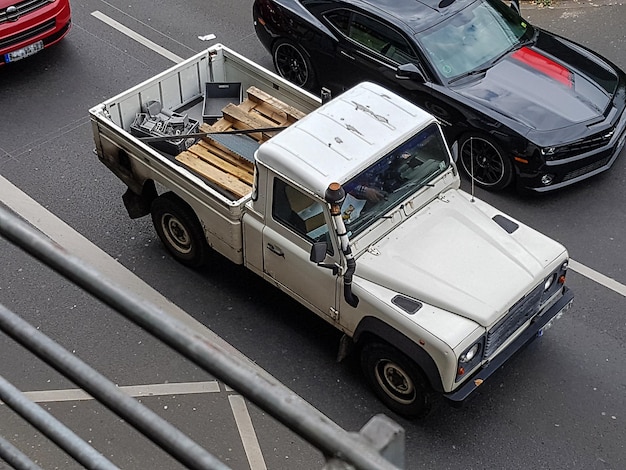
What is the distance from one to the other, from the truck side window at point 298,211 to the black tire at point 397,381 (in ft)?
3.30

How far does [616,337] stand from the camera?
7426 mm

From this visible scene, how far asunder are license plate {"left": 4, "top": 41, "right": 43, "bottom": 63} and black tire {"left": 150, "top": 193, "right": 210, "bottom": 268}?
360cm

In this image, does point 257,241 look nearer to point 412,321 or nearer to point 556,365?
point 412,321

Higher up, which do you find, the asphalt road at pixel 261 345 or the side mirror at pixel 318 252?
the side mirror at pixel 318 252

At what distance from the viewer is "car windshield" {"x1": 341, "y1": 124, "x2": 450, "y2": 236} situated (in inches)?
259

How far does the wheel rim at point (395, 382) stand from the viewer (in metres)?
6.57

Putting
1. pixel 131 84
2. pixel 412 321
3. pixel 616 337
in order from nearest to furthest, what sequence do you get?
pixel 412 321 → pixel 616 337 → pixel 131 84

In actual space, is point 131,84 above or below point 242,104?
below

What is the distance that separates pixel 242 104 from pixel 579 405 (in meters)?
4.11

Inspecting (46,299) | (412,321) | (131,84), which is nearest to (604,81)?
(412,321)

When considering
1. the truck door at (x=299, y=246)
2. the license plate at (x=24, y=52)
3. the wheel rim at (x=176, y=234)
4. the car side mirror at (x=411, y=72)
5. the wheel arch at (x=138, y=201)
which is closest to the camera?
the truck door at (x=299, y=246)

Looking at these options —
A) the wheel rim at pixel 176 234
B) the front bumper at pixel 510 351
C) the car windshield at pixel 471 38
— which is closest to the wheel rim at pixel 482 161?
the car windshield at pixel 471 38

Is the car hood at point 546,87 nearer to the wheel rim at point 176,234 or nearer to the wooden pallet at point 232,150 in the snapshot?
the wooden pallet at point 232,150

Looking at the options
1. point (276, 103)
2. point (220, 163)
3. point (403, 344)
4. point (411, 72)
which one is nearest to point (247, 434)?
point (403, 344)
